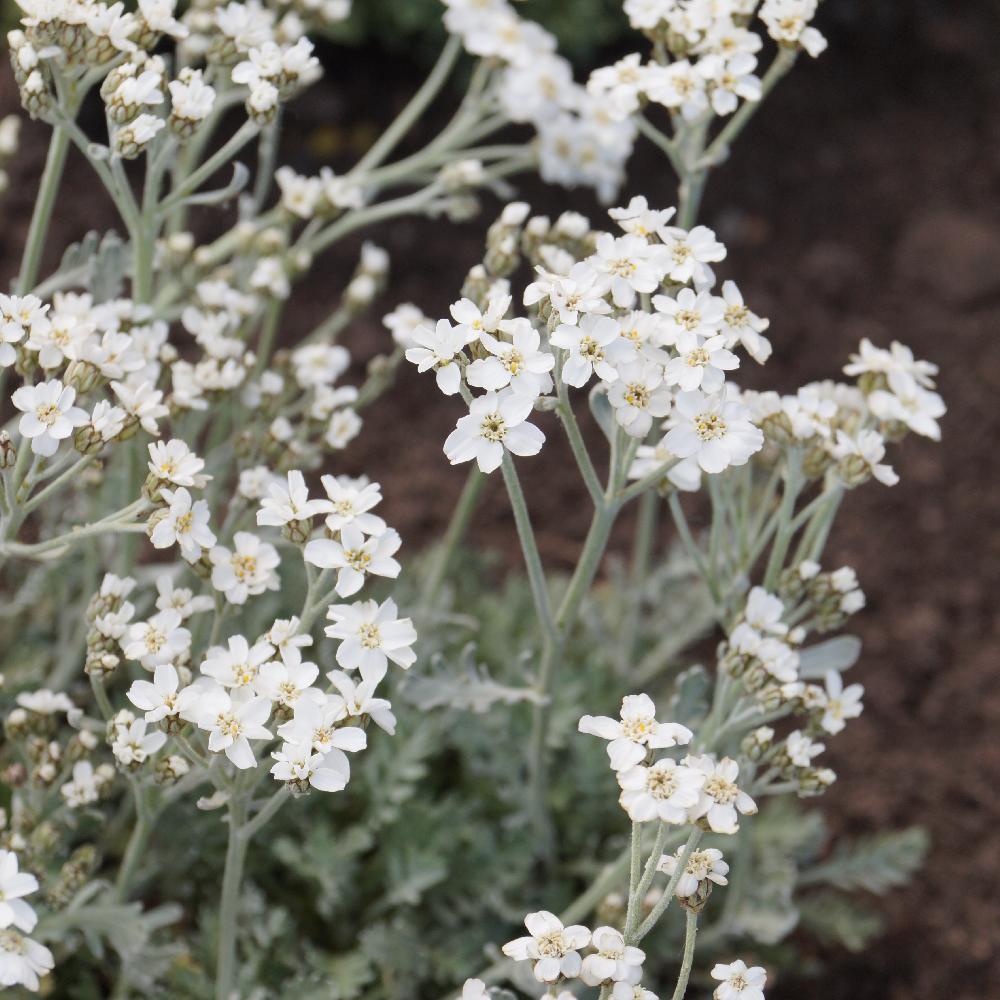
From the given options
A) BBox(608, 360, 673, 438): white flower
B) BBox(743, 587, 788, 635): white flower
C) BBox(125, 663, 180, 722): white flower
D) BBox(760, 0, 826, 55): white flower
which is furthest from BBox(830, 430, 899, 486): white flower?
BBox(125, 663, 180, 722): white flower

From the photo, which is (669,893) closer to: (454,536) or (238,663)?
(238,663)

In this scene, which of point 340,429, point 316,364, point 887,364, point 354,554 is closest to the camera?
point 354,554

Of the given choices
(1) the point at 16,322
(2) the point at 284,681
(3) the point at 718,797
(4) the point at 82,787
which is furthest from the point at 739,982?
(1) the point at 16,322

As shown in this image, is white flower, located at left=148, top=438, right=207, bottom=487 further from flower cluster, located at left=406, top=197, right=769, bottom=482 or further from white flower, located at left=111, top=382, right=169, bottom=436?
flower cluster, located at left=406, top=197, right=769, bottom=482

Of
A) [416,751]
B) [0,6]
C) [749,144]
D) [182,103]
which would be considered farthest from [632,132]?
[0,6]

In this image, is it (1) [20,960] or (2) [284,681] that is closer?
(1) [20,960]

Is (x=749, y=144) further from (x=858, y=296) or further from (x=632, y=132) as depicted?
(x=632, y=132)

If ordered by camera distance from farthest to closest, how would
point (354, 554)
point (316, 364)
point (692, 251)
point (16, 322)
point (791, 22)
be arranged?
point (316, 364) < point (791, 22) < point (692, 251) < point (16, 322) < point (354, 554)
